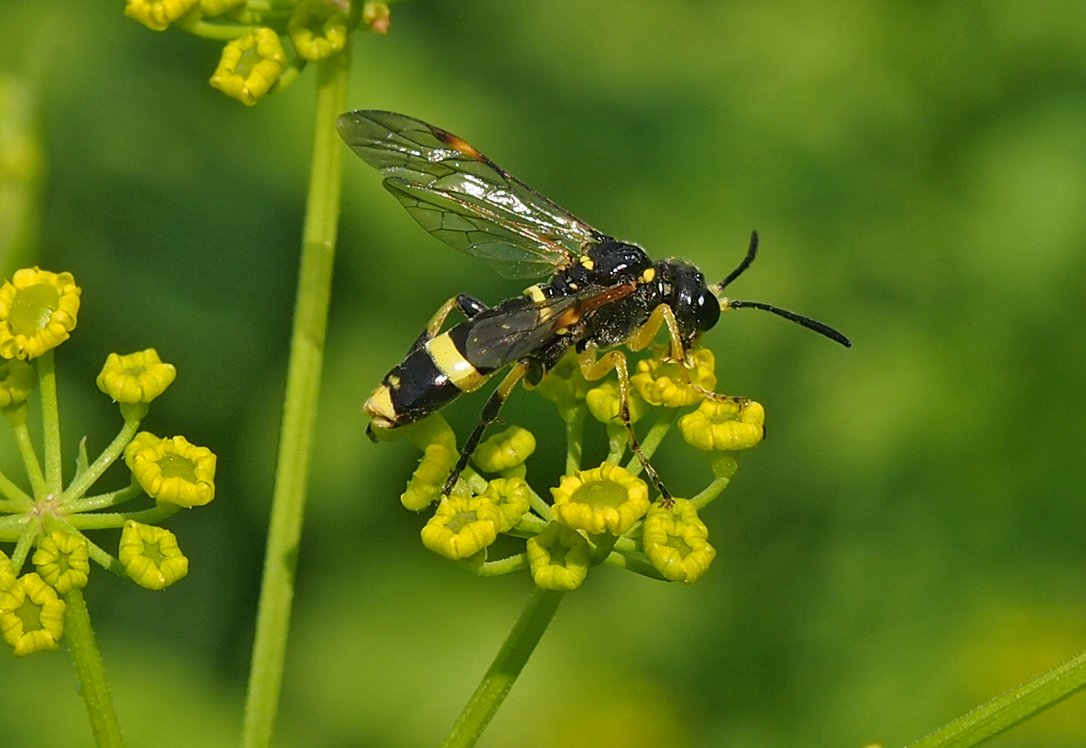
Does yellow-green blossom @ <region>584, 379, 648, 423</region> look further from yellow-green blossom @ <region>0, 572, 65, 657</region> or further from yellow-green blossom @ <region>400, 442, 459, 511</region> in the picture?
yellow-green blossom @ <region>0, 572, 65, 657</region>

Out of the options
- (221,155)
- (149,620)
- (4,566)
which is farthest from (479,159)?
(149,620)

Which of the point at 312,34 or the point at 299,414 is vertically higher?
the point at 312,34

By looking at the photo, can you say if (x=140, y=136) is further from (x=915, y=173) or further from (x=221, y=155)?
(x=915, y=173)

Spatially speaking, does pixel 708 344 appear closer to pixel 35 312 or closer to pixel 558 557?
pixel 558 557

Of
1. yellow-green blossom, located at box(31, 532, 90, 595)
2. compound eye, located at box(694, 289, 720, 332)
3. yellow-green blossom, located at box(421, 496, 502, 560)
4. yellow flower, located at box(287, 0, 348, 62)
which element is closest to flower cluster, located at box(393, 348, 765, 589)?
yellow-green blossom, located at box(421, 496, 502, 560)

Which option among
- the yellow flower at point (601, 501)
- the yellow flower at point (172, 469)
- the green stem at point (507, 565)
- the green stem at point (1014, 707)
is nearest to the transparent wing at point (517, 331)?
the yellow flower at point (601, 501)

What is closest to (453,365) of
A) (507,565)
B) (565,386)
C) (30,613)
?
(565,386)
